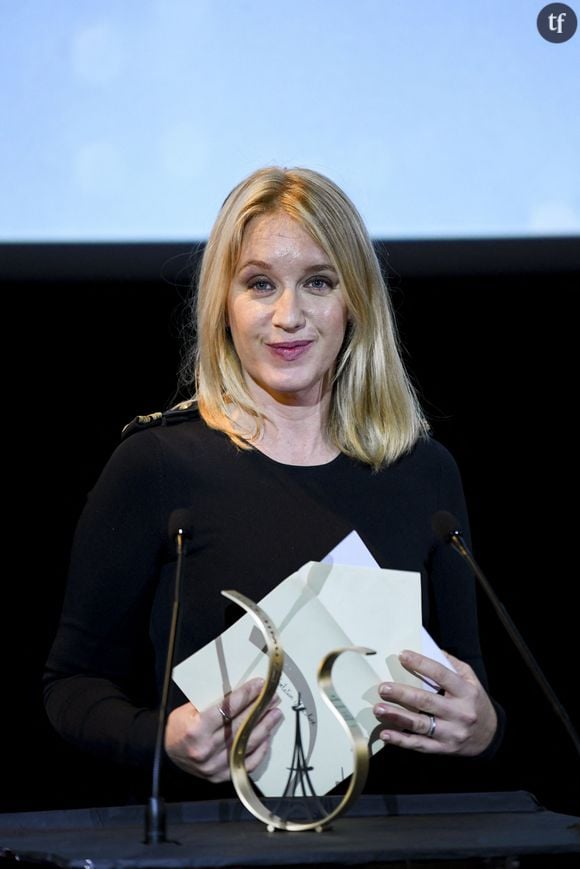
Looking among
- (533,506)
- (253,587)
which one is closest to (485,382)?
(533,506)

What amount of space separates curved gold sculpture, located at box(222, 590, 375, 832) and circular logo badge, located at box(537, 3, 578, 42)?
1424mm

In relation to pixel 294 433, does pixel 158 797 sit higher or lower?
lower

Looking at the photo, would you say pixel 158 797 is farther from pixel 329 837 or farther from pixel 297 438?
pixel 297 438

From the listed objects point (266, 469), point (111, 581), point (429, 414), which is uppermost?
point (429, 414)

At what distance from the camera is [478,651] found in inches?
69.9

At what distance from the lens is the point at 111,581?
5.29 feet

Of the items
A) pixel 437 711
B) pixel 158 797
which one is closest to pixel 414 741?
pixel 437 711

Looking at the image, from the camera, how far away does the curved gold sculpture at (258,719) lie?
115cm

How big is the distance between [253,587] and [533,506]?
3.34 ft

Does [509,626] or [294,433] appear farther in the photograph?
[294,433]

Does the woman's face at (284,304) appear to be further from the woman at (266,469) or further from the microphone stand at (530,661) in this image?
the microphone stand at (530,661)

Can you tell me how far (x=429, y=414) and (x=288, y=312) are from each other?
32.5 inches

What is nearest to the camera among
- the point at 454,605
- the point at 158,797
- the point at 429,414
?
the point at 158,797

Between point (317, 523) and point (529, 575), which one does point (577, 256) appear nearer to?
point (529, 575)
